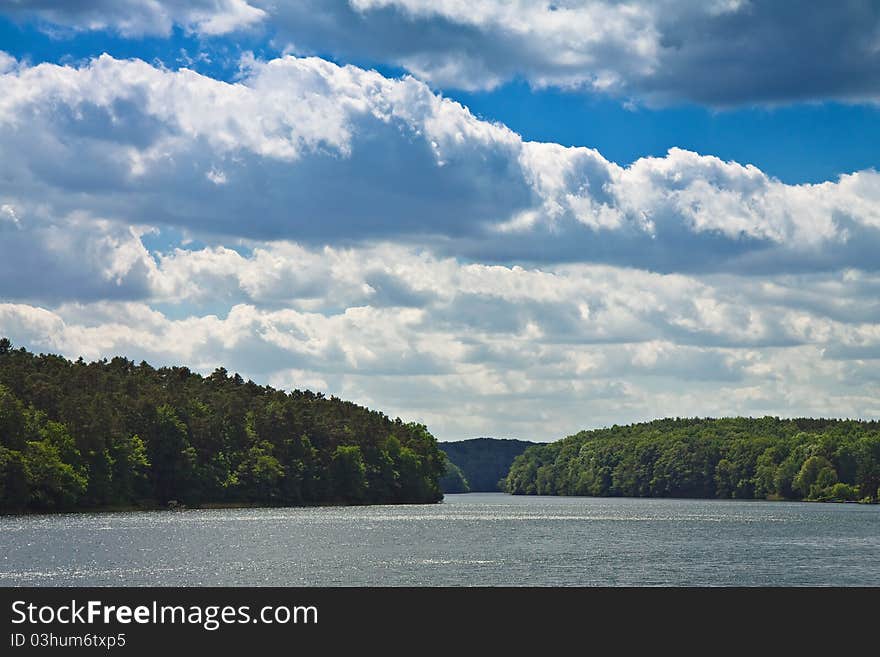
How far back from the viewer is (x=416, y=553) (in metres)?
120

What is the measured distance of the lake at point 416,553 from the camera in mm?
93562

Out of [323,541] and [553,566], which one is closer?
[553,566]

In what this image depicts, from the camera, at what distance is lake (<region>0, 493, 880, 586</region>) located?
307 feet

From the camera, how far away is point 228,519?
607 ft
